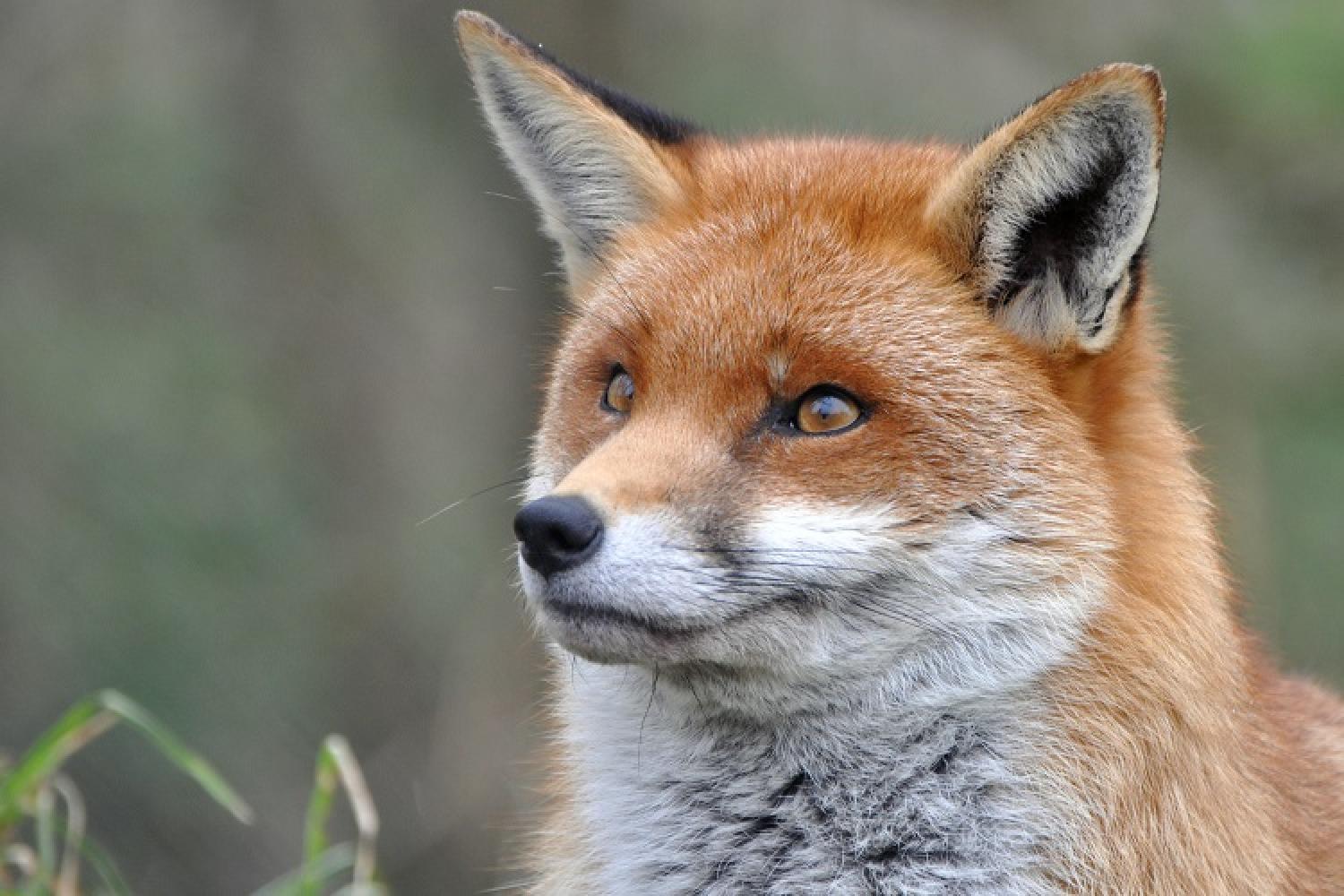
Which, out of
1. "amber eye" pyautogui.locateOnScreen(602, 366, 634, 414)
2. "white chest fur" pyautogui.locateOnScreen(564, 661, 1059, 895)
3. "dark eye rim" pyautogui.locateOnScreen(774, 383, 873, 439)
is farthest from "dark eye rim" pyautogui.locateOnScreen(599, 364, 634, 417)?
"white chest fur" pyautogui.locateOnScreen(564, 661, 1059, 895)

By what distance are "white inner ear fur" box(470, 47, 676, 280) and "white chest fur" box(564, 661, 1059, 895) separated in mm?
1762

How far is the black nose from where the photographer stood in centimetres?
435

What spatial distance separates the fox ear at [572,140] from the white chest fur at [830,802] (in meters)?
1.76

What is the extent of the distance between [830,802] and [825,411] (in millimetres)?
1144

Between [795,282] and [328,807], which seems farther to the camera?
[328,807]

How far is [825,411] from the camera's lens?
4.79 m

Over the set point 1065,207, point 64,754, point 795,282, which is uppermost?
point 1065,207

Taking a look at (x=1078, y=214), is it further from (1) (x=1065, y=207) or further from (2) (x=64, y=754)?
(2) (x=64, y=754)

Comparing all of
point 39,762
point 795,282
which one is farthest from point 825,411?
point 39,762

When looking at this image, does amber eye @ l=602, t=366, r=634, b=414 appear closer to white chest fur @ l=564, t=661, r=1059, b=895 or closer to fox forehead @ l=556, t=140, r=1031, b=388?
fox forehead @ l=556, t=140, r=1031, b=388

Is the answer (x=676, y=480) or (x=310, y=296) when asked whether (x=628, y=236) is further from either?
(x=310, y=296)

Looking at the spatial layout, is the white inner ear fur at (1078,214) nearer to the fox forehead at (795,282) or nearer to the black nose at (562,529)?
the fox forehead at (795,282)

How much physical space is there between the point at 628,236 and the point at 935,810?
2.29m

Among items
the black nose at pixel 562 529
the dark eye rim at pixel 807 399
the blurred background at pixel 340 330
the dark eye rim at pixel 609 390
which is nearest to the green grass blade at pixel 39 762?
the dark eye rim at pixel 609 390
